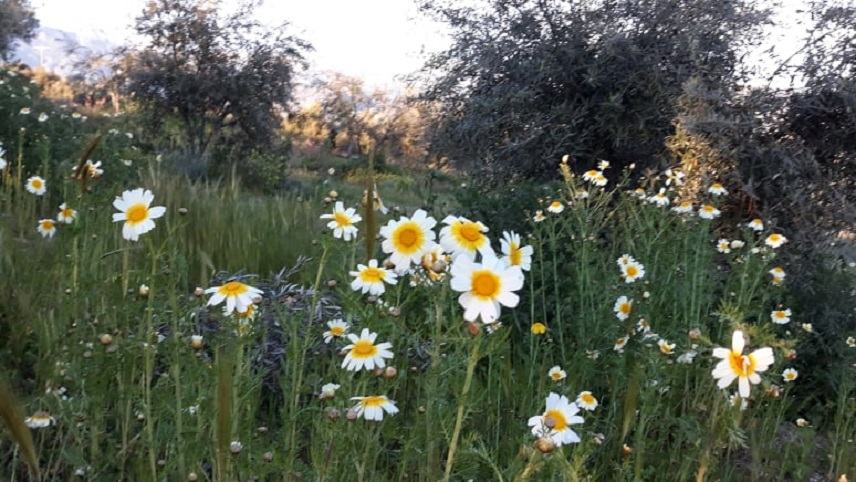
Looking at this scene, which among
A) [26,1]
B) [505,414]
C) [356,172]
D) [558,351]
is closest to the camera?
[505,414]

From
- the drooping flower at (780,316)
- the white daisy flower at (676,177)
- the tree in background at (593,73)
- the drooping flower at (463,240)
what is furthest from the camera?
the tree in background at (593,73)

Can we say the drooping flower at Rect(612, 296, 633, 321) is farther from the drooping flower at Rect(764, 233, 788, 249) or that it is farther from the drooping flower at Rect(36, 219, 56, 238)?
the drooping flower at Rect(36, 219, 56, 238)

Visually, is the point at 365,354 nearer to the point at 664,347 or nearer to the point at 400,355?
the point at 400,355

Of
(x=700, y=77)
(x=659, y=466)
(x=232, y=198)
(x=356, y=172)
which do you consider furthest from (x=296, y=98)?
(x=659, y=466)

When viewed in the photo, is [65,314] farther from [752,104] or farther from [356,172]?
[356,172]

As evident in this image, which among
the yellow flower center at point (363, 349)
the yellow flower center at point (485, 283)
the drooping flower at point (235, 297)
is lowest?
the yellow flower center at point (363, 349)

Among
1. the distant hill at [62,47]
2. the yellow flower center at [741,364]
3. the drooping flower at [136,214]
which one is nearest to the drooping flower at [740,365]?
the yellow flower center at [741,364]

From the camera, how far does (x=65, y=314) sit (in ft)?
5.97

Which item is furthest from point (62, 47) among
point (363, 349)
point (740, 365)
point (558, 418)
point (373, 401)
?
point (740, 365)

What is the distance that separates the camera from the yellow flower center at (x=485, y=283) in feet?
3.67

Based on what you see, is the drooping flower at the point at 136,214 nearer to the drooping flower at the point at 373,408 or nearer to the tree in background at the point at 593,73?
the drooping flower at the point at 373,408

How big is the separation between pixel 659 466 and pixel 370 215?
1303 mm

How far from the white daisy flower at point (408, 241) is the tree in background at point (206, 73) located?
945 cm

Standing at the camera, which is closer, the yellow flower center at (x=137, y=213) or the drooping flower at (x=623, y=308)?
the yellow flower center at (x=137, y=213)
